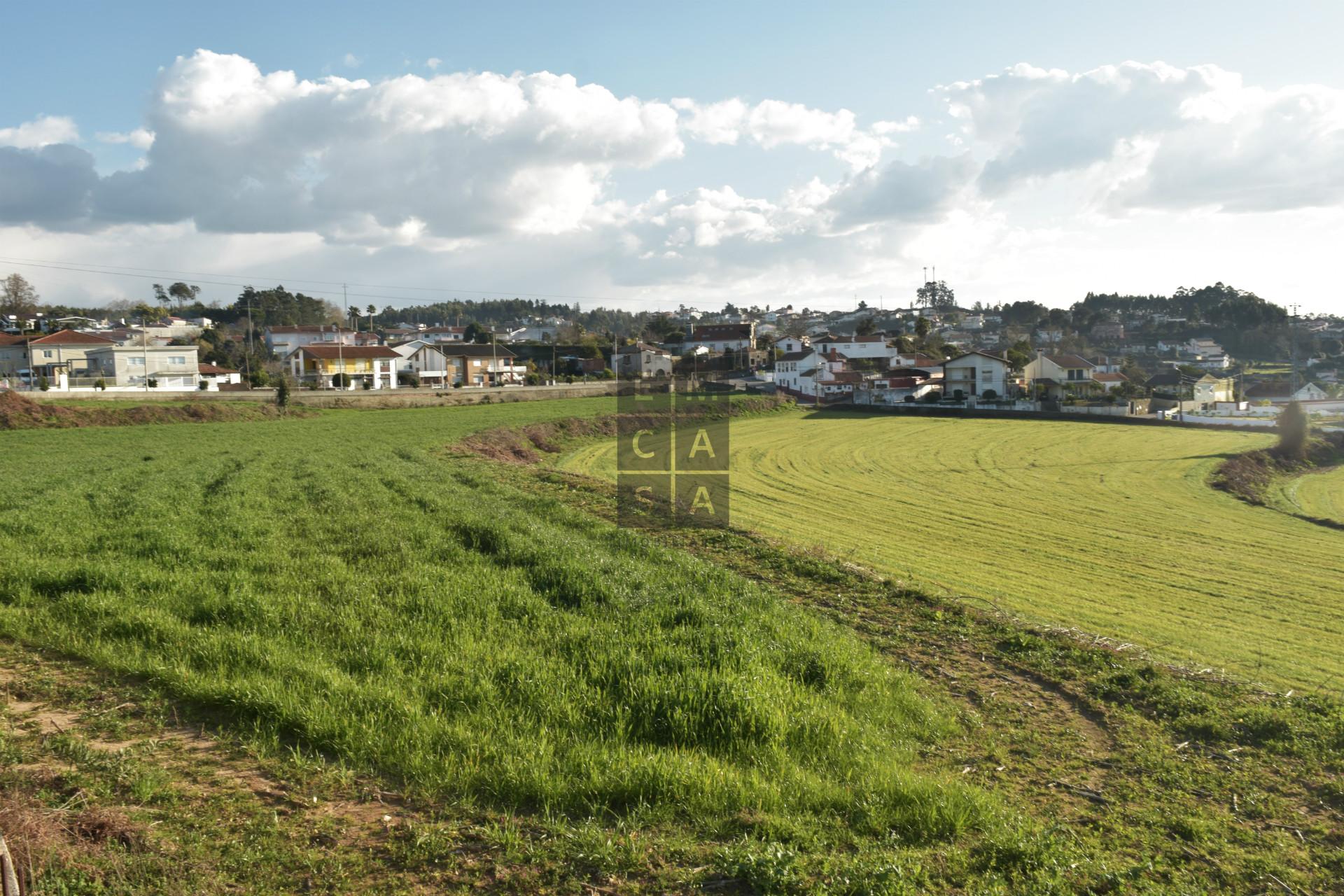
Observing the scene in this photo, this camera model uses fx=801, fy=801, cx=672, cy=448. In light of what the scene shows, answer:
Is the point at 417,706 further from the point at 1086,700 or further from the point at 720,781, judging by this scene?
the point at 1086,700

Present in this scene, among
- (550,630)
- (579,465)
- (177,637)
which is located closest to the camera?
(177,637)

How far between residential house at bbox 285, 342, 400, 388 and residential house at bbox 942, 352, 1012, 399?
2110 inches

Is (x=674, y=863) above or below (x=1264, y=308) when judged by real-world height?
below

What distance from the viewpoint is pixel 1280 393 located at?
81375 mm

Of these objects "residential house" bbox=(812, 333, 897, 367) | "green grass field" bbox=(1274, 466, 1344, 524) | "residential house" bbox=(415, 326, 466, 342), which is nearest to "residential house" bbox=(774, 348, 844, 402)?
"residential house" bbox=(812, 333, 897, 367)

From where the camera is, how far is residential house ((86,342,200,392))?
6956cm

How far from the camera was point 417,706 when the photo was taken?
6266 millimetres

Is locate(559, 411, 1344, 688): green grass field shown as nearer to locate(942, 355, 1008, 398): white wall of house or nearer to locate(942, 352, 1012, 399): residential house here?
locate(942, 352, 1012, 399): residential house

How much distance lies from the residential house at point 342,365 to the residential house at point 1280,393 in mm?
86267

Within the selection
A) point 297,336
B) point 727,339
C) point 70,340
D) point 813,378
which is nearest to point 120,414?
point 70,340

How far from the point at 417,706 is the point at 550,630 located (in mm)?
2196

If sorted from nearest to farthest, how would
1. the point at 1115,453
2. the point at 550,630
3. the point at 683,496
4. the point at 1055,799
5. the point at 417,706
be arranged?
the point at 1055,799, the point at 417,706, the point at 550,630, the point at 683,496, the point at 1115,453

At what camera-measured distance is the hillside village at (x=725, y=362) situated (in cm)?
7075

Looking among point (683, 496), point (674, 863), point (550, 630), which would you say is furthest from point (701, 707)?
point (683, 496)
